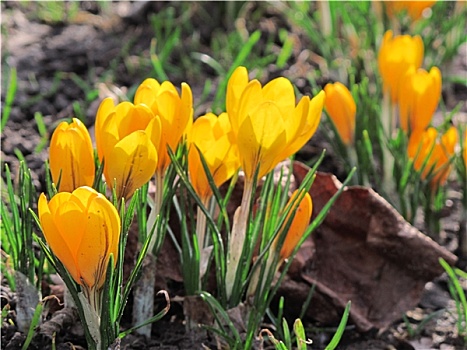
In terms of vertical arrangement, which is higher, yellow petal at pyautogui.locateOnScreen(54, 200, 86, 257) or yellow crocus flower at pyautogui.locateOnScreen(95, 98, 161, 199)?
yellow crocus flower at pyautogui.locateOnScreen(95, 98, 161, 199)

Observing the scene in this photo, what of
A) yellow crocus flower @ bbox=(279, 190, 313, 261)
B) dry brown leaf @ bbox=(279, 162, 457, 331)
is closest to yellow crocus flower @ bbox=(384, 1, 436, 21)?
dry brown leaf @ bbox=(279, 162, 457, 331)

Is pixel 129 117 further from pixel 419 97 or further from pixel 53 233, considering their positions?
pixel 419 97

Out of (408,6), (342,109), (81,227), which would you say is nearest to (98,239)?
(81,227)

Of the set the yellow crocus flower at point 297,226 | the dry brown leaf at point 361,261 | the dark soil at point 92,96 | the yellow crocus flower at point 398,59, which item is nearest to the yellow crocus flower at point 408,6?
the dark soil at point 92,96

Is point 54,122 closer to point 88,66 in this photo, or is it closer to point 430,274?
point 88,66

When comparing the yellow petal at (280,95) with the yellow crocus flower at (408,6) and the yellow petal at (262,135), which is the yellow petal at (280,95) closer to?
the yellow petal at (262,135)

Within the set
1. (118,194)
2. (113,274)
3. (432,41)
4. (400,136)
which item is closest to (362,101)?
(400,136)

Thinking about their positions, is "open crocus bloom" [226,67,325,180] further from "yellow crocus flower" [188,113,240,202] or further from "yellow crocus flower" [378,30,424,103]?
"yellow crocus flower" [378,30,424,103]
